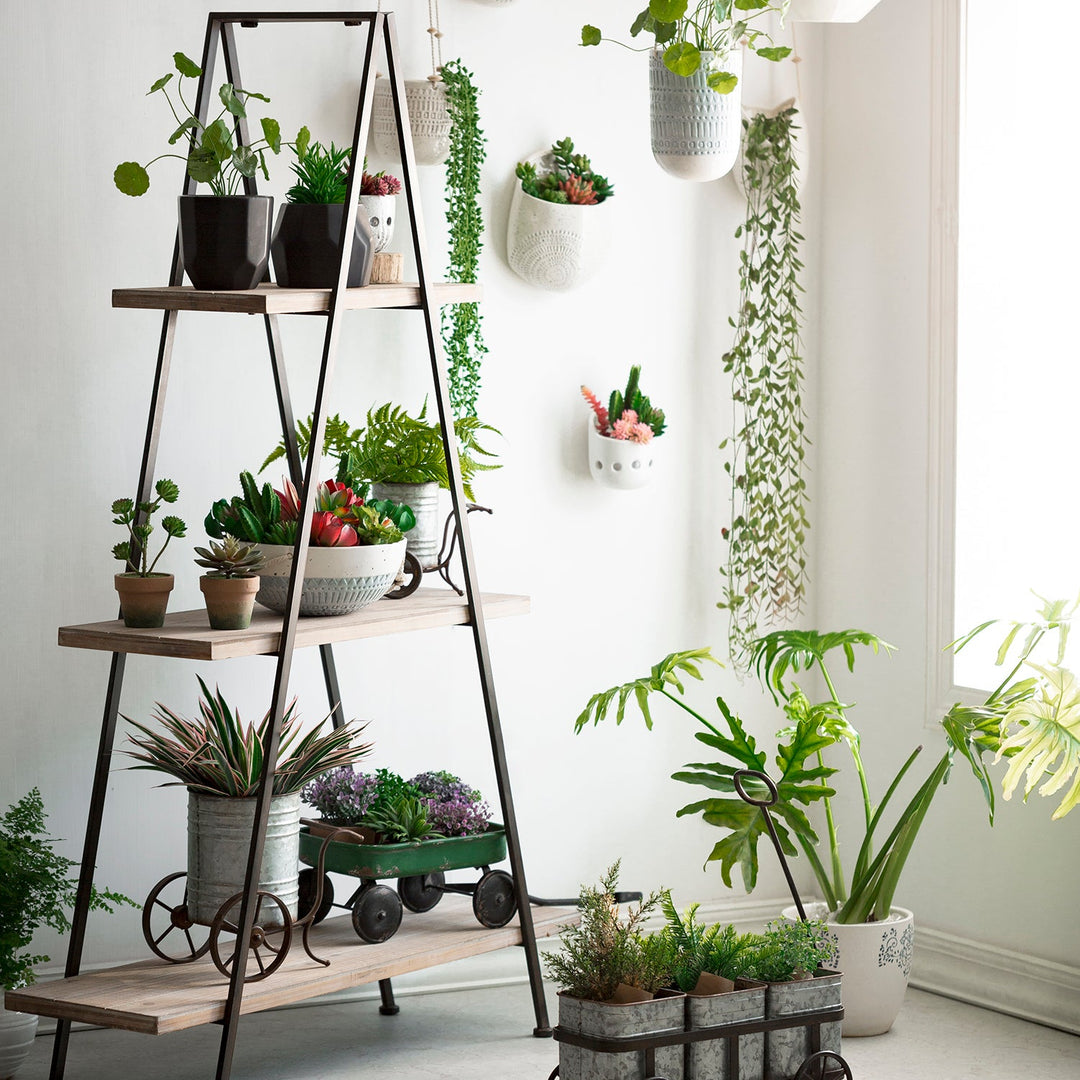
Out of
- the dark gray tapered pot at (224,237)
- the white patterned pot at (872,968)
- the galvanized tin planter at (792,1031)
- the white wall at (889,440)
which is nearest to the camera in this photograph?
the galvanized tin planter at (792,1031)

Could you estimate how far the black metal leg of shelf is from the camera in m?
2.89

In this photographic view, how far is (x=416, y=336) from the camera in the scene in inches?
142

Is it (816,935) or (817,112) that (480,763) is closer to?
(816,935)

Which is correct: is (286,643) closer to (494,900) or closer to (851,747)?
(494,900)

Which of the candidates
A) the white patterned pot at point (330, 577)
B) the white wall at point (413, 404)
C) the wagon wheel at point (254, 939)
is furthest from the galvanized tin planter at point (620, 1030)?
the white wall at point (413, 404)

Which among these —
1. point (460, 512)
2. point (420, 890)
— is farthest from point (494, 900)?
point (460, 512)

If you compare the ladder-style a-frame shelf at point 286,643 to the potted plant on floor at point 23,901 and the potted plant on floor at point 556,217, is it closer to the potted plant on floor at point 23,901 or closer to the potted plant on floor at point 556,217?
the potted plant on floor at point 23,901

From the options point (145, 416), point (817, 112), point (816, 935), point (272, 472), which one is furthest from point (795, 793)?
point (817, 112)

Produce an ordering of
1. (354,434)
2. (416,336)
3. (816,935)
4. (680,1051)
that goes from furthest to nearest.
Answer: (416,336), (354,434), (816,935), (680,1051)

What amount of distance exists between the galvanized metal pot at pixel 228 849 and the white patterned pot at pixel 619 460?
1272mm

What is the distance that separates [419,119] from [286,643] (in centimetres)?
134

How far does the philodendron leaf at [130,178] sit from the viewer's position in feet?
8.89

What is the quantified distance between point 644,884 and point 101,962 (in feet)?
4.40

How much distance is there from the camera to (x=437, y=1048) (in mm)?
3242
